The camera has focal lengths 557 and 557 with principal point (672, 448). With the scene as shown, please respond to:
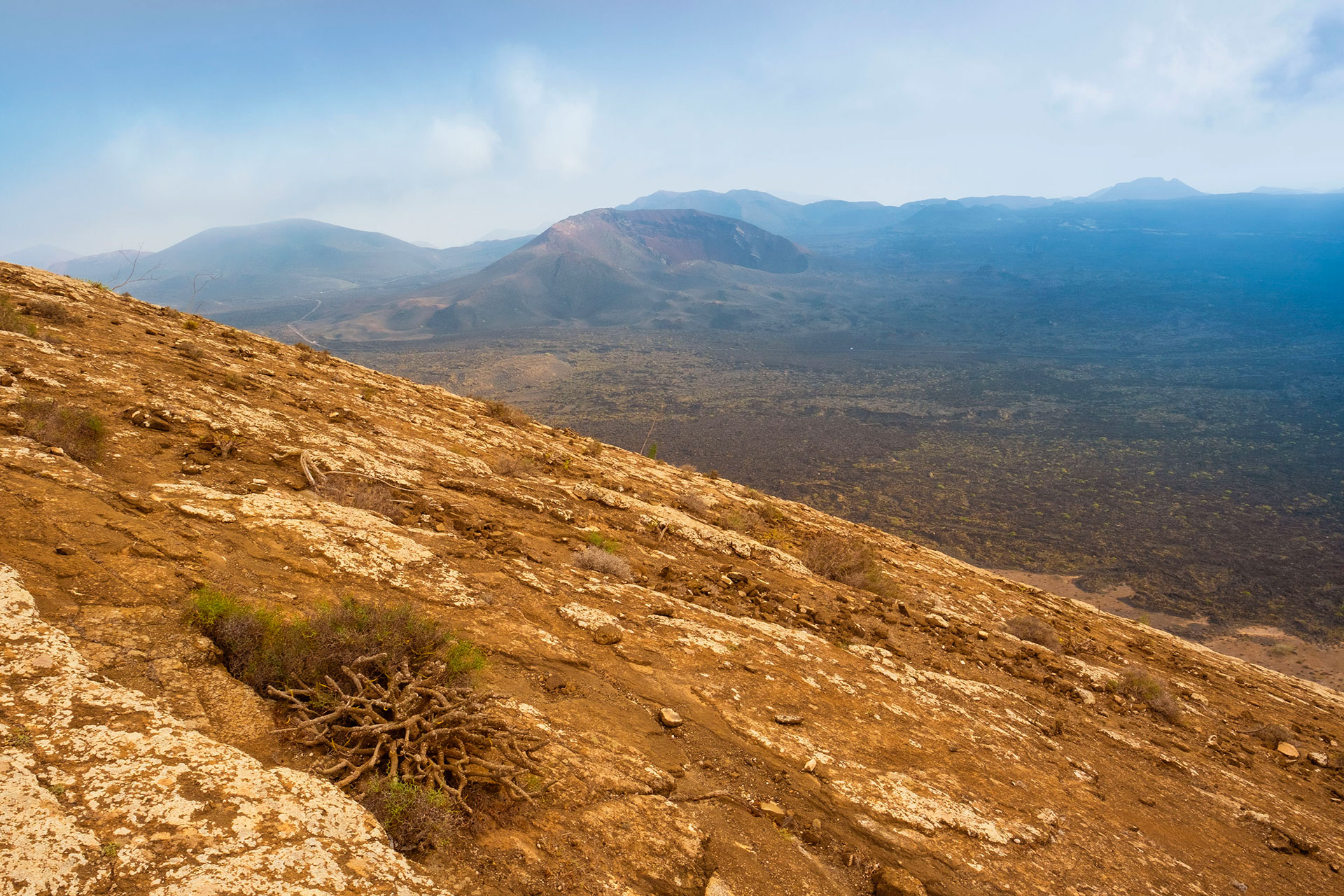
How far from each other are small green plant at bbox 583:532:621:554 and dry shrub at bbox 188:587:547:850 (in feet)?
9.77

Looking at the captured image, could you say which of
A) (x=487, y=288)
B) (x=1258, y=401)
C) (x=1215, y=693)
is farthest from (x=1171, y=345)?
(x=487, y=288)

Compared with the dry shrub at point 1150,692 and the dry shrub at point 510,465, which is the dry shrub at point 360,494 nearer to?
the dry shrub at point 510,465

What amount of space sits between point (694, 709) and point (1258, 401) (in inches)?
2946

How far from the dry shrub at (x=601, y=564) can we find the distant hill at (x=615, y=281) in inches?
3809

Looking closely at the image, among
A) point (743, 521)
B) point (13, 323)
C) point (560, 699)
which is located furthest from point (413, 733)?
point (13, 323)

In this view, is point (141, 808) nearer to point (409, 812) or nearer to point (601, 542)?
point (409, 812)

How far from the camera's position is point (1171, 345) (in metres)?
76.8

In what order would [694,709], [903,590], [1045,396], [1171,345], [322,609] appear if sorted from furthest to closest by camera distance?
[1171,345]
[1045,396]
[903,590]
[694,709]
[322,609]

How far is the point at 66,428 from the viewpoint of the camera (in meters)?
4.77

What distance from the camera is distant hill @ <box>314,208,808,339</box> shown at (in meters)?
103

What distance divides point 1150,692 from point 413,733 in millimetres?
8285

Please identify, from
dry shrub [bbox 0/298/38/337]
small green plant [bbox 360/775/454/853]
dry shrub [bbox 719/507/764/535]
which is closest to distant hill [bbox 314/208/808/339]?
dry shrub [bbox 0/298/38/337]

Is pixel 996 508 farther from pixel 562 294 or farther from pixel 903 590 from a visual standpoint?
pixel 562 294

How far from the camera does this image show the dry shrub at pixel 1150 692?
6.55 metres
